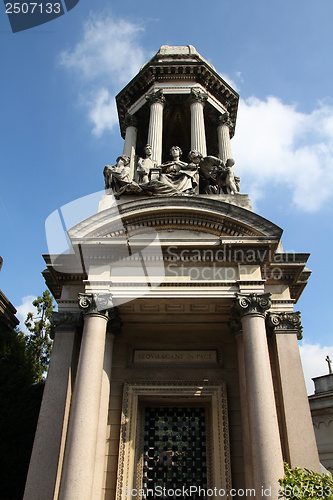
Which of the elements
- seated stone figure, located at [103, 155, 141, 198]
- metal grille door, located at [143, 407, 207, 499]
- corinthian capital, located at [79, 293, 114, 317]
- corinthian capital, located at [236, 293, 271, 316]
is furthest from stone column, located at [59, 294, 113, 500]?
seated stone figure, located at [103, 155, 141, 198]

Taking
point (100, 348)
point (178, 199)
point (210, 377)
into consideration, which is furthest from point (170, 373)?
point (178, 199)

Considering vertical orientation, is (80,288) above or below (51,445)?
above

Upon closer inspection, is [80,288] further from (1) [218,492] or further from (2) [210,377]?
(1) [218,492]

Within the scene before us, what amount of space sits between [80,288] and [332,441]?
15.3 m

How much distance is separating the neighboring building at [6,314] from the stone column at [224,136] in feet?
39.1

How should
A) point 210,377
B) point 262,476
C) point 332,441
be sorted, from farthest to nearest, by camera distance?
point 332,441 < point 210,377 < point 262,476

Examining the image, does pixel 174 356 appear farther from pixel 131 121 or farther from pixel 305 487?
pixel 131 121

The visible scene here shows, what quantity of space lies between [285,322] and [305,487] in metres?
5.25

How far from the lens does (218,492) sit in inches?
453

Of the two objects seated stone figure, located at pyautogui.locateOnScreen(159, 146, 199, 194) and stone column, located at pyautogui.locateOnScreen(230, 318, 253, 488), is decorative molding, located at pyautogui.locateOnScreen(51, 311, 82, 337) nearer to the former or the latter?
stone column, located at pyautogui.locateOnScreen(230, 318, 253, 488)

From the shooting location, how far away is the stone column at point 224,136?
20.1 m

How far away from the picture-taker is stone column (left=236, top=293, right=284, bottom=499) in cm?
918

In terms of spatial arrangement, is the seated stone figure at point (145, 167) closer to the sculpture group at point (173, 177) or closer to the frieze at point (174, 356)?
the sculpture group at point (173, 177)

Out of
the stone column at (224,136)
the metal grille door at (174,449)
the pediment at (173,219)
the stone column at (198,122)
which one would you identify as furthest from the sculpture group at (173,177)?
the metal grille door at (174,449)
